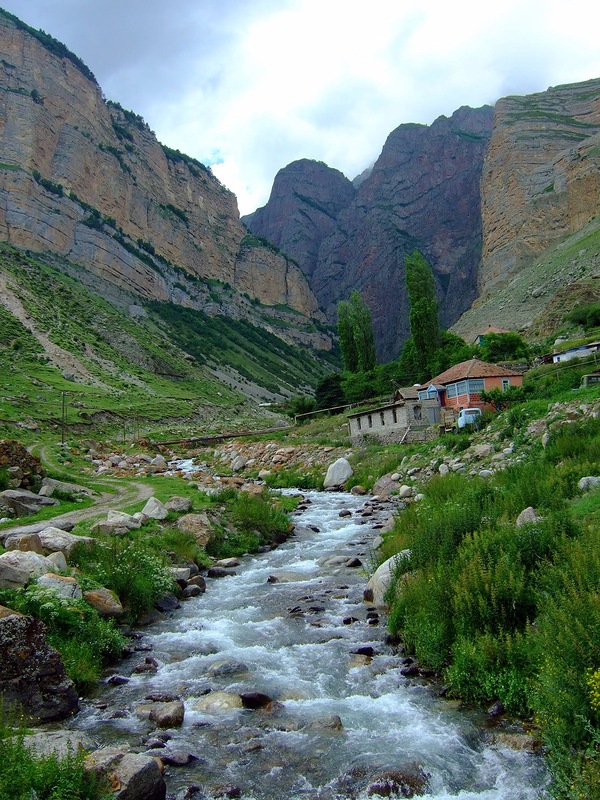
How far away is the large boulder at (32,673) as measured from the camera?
6926mm

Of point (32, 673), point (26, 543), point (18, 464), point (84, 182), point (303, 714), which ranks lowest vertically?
point (303, 714)

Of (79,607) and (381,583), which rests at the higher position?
(79,607)

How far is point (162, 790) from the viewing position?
5582mm

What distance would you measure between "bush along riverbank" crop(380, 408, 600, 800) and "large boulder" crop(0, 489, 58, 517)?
11439 millimetres

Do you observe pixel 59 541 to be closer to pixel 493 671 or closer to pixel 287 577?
pixel 287 577

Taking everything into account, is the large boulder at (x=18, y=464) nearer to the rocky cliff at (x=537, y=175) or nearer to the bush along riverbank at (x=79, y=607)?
the bush along riverbank at (x=79, y=607)

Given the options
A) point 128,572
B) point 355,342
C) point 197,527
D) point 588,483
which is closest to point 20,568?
point 128,572

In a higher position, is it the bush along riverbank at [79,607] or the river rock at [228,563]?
the bush along riverbank at [79,607]

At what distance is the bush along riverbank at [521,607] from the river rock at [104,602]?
209 inches

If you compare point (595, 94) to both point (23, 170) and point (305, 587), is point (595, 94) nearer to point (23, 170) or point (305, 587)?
point (23, 170)

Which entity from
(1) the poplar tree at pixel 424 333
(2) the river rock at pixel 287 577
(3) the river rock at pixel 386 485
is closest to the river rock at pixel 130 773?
(2) the river rock at pixel 287 577

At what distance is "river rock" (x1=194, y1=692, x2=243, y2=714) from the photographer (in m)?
7.62

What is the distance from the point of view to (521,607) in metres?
7.80

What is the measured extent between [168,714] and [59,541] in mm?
6422
